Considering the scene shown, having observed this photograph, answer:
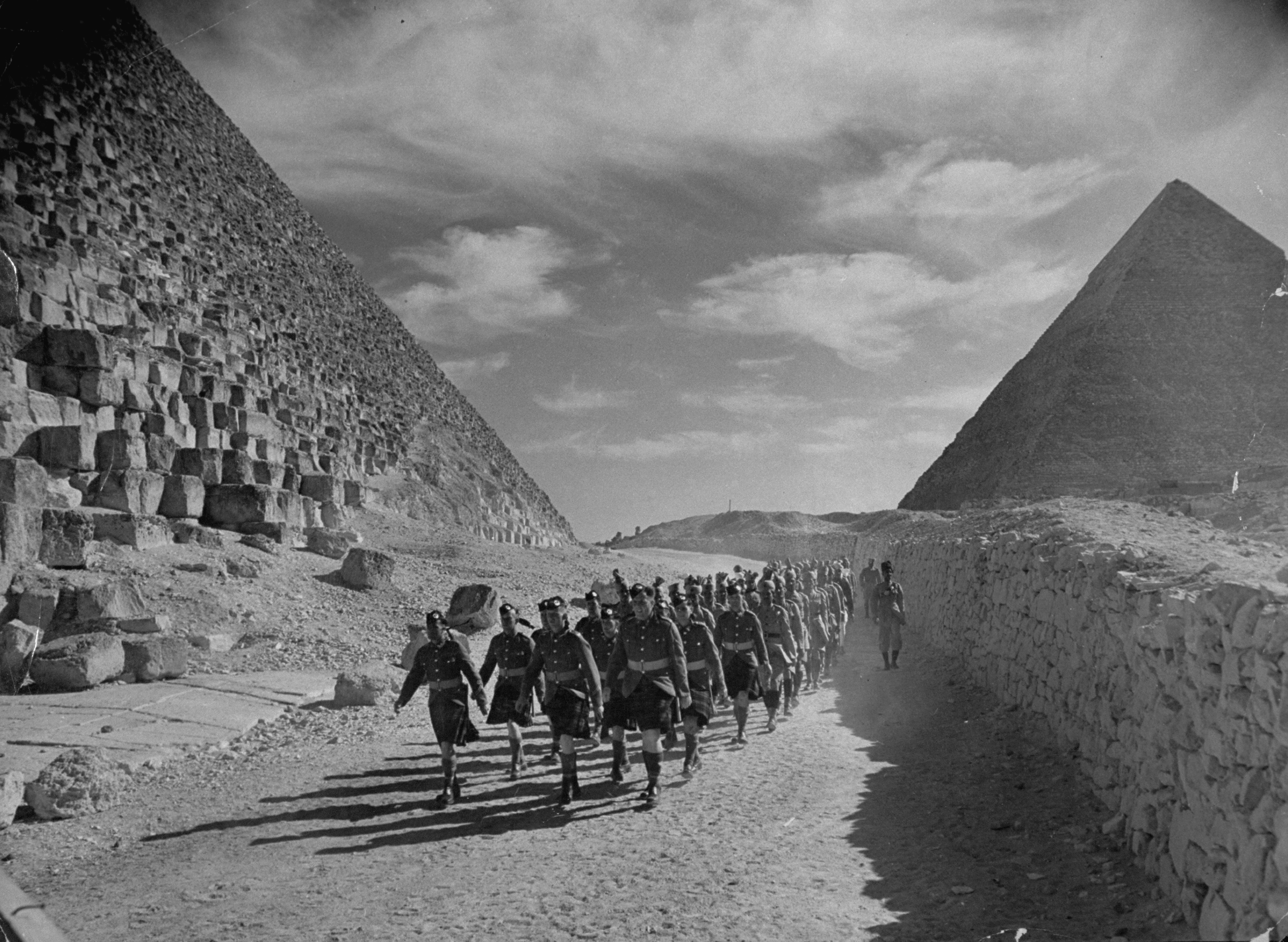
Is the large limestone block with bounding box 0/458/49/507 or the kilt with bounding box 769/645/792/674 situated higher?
the large limestone block with bounding box 0/458/49/507

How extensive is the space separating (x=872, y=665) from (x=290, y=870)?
36.4 ft

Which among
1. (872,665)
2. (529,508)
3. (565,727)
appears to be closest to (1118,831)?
(565,727)

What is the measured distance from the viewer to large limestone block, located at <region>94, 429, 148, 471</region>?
17.5 meters

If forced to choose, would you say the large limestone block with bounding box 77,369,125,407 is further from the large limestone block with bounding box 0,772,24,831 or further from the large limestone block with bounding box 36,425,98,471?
the large limestone block with bounding box 0,772,24,831

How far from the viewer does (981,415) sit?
5828 cm

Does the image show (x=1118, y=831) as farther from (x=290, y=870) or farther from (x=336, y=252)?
(x=336, y=252)

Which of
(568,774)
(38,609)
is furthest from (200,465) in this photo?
(568,774)

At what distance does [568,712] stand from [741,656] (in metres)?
2.59

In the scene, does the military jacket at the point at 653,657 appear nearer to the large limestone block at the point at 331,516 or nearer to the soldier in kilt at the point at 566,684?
the soldier in kilt at the point at 566,684

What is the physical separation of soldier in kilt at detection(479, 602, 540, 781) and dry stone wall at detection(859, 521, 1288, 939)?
13.6 feet

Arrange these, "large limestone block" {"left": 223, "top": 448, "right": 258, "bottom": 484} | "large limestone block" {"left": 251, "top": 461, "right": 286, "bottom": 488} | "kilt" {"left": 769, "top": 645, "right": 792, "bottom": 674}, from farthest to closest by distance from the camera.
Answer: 1. "large limestone block" {"left": 251, "top": 461, "right": 286, "bottom": 488}
2. "large limestone block" {"left": 223, "top": 448, "right": 258, "bottom": 484}
3. "kilt" {"left": 769, "top": 645, "right": 792, "bottom": 674}

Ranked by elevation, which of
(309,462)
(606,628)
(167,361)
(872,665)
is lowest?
(872,665)

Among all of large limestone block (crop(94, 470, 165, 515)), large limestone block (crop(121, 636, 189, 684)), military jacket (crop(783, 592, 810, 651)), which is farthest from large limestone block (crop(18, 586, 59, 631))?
military jacket (crop(783, 592, 810, 651))

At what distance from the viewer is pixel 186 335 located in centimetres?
2748
